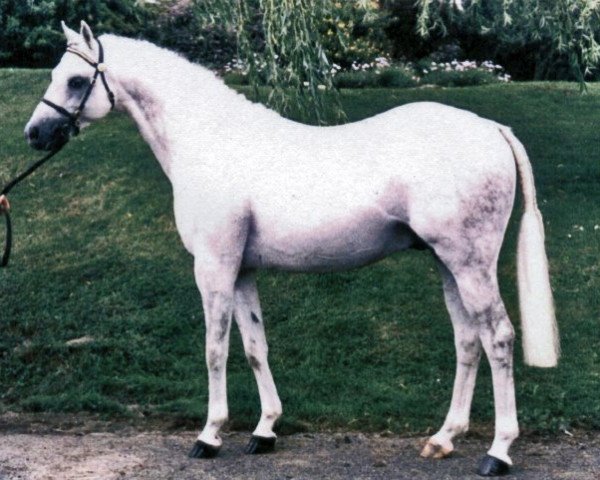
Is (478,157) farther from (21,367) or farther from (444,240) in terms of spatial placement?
(21,367)

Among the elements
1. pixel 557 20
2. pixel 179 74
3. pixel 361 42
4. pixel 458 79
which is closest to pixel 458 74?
pixel 458 79

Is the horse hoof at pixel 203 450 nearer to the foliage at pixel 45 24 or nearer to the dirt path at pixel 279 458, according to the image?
the dirt path at pixel 279 458

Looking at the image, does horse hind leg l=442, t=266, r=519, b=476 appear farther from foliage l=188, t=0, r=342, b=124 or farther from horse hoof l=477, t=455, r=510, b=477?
foliage l=188, t=0, r=342, b=124

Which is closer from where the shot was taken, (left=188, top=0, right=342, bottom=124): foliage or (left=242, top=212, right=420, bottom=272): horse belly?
(left=242, top=212, right=420, bottom=272): horse belly

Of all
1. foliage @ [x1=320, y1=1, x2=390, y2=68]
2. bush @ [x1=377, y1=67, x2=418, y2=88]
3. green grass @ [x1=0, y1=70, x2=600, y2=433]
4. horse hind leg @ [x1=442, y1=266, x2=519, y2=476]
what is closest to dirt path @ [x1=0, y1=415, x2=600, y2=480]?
horse hind leg @ [x1=442, y1=266, x2=519, y2=476]

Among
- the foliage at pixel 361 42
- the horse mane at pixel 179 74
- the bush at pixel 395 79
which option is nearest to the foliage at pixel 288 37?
the horse mane at pixel 179 74

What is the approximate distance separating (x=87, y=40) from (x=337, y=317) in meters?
3.44

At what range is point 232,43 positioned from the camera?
18.3 meters

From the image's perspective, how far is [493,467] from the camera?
573 centimetres

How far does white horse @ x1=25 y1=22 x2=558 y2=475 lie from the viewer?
18.6ft

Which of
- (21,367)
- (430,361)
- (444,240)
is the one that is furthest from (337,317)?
(444,240)

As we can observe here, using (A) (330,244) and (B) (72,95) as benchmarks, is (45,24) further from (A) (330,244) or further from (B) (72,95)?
(A) (330,244)

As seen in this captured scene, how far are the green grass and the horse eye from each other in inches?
88.6

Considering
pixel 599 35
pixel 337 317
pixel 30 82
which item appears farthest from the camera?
pixel 599 35
